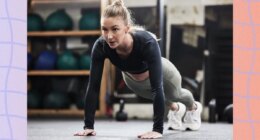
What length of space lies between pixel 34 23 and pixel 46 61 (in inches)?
20.5

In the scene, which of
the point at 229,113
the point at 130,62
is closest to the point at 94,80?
the point at 130,62

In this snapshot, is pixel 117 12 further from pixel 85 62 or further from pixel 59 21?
pixel 59 21

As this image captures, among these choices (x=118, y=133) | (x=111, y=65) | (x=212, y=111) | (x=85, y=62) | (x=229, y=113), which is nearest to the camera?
(x=118, y=133)

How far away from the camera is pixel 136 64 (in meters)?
2.68

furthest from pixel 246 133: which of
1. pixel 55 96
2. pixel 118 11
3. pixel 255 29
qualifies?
pixel 55 96

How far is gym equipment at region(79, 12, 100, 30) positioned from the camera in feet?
18.3

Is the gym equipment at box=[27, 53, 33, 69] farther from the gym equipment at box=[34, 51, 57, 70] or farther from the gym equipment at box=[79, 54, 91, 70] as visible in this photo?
the gym equipment at box=[79, 54, 91, 70]

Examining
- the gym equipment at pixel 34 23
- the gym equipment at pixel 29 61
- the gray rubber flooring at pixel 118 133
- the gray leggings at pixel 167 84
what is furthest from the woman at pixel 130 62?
the gym equipment at pixel 34 23

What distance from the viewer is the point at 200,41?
5246mm

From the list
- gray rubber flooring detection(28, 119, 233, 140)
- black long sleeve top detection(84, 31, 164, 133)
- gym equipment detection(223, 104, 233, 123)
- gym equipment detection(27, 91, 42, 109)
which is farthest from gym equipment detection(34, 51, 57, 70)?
black long sleeve top detection(84, 31, 164, 133)

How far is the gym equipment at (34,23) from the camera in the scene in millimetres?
5723

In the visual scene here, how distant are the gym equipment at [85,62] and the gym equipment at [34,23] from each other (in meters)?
0.69

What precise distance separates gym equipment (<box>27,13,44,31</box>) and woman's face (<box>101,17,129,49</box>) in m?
3.45

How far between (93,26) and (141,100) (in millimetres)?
1059
